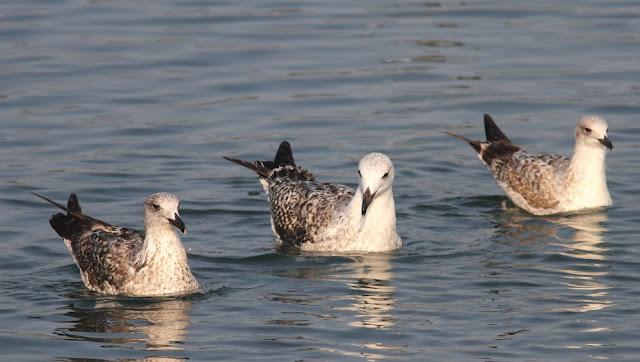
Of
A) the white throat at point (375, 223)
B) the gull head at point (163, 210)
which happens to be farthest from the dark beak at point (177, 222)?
the white throat at point (375, 223)

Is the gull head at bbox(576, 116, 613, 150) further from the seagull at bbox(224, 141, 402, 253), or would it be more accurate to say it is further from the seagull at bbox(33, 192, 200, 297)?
the seagull at bbox(33, 192, 200, 297)

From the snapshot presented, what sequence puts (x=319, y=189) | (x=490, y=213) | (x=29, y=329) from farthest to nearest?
(x=490, y=213) → (x=319, y=189) → (x=29, y=329)

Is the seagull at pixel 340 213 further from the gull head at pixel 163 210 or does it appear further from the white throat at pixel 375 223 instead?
the gull head at pixel 163 210

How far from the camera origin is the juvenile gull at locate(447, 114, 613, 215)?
54.5 ft

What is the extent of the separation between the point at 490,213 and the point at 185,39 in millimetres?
8872

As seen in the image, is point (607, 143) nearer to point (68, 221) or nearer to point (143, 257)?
point (143, 257)

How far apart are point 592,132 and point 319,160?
3488mm

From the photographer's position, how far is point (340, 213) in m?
15.0

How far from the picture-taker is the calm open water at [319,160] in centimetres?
1227

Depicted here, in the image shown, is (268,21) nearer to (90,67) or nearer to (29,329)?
(90,67)

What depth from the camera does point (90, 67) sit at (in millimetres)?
22734

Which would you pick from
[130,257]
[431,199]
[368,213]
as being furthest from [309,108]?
[130,257]

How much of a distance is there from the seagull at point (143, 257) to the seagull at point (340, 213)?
1906mm

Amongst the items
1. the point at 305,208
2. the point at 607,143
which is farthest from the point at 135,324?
the point at 607,143
